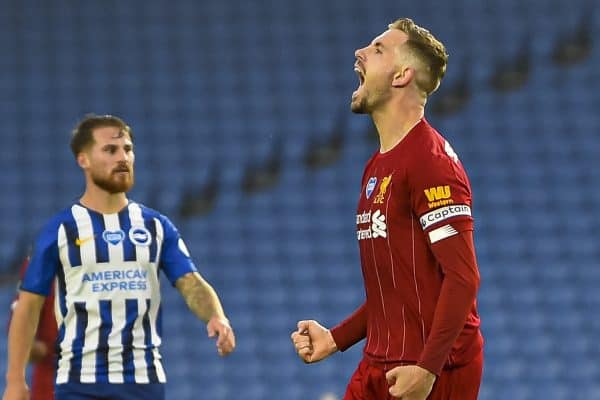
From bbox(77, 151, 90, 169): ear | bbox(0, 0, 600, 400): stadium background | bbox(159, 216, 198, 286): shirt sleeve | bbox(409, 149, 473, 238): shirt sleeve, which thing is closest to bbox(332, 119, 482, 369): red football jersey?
bbox(409, 149, 473, 238): shirt sleeve

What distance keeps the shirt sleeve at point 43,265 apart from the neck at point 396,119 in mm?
1333

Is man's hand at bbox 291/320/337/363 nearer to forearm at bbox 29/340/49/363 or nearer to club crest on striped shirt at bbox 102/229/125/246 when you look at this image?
club crest on striped shirt at bbox 102/229/125/246

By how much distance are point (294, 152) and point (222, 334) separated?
7.25 meters

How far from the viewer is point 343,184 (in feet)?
35.3

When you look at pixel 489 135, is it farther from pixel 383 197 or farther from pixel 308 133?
pixel 383 197

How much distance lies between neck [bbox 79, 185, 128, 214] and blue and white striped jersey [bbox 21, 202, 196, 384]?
0.04 m

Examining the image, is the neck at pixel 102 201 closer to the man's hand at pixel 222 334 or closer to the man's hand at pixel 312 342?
the man's hand at pixel 222 334

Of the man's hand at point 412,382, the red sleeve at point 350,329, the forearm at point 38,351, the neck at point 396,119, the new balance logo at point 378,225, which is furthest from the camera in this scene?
the forearm at point 38,351

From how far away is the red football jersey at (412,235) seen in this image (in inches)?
110

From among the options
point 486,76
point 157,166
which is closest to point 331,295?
point 157,166

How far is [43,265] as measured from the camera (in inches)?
151

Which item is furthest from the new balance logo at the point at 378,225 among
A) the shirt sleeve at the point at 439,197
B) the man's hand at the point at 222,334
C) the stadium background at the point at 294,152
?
the stadium background at the point at 294,152

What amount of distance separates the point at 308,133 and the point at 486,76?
72.8 inches

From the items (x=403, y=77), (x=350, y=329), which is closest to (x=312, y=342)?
(x=350, y=329)
